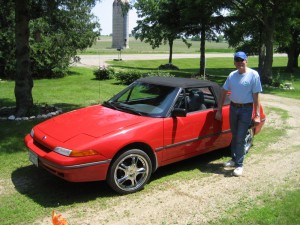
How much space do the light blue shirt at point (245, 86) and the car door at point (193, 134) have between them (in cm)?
55

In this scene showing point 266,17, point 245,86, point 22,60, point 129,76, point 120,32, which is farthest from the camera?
point 120,32

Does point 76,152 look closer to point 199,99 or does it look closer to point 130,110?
point 130,110

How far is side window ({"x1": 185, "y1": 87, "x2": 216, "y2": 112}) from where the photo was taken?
5762 millimetres

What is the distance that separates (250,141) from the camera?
22.5 ft

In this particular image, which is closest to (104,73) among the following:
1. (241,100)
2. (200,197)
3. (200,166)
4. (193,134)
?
(200,166)

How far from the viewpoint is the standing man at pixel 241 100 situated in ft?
18.1

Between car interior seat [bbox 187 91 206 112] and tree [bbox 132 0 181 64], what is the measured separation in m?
19.3

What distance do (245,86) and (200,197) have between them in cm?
182

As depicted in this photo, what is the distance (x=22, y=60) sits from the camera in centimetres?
900

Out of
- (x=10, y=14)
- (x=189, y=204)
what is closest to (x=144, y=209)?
(x=189, y=204)

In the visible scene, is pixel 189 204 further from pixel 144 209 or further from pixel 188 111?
pixel 188 111

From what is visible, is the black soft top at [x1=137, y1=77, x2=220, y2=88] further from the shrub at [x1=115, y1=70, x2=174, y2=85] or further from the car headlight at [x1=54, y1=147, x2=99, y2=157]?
the shrub at [x1=115, y1=70, x2=174, y2=85]

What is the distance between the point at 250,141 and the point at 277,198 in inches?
82.1

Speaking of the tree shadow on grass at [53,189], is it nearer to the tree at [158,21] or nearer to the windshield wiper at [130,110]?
the windshield wiper at [130,110]
